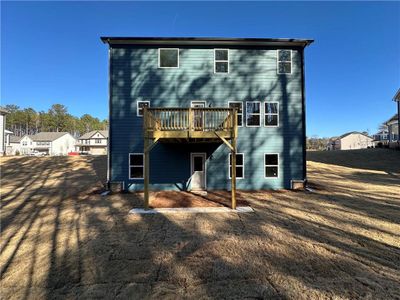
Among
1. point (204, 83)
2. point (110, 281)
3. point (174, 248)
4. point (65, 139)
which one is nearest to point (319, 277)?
point (174, 248)

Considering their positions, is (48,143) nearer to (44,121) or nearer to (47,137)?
(47,137)

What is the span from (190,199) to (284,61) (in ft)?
29.6

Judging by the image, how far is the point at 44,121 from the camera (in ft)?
281

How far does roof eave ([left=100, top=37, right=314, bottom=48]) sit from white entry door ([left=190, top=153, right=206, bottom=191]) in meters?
6.00

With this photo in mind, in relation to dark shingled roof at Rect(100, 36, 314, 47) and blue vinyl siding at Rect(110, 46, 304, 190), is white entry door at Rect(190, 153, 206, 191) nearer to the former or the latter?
blue vinyl siding at Rect(110, 46, 304, 190)


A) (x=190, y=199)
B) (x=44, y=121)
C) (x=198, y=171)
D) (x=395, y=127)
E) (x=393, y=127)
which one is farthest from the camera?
(x=44, y=121)

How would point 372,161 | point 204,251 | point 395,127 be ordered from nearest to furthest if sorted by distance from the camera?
1. point 204,251
2. point 372,161
3. point 395,127

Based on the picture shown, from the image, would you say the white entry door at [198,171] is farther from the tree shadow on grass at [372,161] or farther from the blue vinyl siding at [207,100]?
the tree shadow on grass at [372,161]

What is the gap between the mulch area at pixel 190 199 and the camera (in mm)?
9795

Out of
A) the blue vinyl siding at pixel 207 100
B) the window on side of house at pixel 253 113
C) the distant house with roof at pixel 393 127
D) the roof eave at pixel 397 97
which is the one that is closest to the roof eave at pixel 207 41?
the blue vinyl siding at pixel 207 100

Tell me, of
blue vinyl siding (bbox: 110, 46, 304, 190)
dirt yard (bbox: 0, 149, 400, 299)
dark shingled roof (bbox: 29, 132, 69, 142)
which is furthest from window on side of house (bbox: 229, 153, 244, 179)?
dark shingled roof (bbox: 29, 132, 69, 142)

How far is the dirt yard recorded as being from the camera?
397 centimetres

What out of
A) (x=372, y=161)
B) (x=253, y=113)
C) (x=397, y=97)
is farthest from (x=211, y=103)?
(x=397, y=97)

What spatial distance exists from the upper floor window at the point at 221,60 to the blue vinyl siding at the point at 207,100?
217 millimetres
